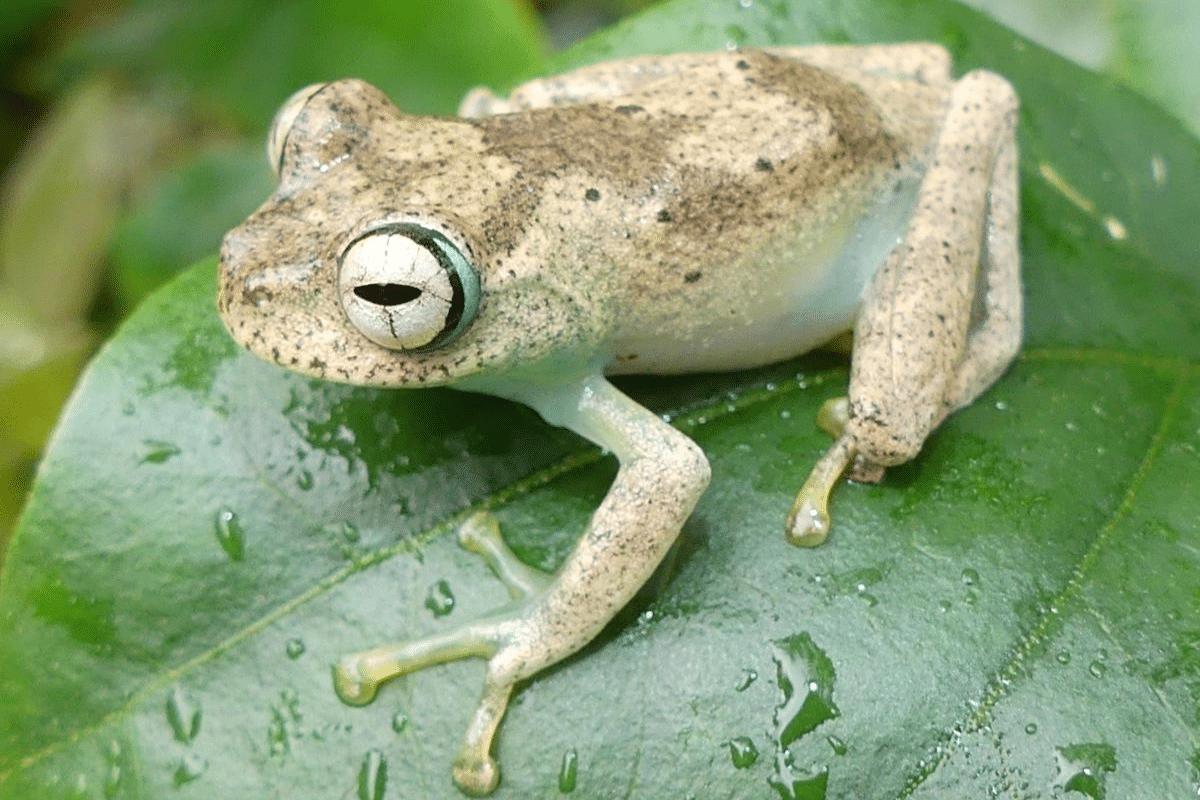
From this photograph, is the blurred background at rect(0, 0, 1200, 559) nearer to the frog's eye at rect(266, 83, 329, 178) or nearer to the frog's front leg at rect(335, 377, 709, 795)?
the frog's eye at rect(266, 83, 329, 178)

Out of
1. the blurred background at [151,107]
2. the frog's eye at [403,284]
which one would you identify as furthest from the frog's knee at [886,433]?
the blurred background at [151,107]

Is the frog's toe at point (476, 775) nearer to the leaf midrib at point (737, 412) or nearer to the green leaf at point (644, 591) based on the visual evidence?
the green leaf at point (644, 591)

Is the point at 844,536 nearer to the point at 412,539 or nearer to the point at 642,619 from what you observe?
the point at 642,619

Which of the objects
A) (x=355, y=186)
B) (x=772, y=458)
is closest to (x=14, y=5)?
(x=355, y=186)

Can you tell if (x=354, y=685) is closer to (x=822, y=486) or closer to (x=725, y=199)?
(x=822, y=486)

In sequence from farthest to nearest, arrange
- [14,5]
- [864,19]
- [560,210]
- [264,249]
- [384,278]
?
[14,5]
[864,19]
[560,210]
[264,249]
[384,278]

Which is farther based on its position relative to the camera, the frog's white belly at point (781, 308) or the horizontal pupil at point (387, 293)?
the frog's white belly at point (781, 308)

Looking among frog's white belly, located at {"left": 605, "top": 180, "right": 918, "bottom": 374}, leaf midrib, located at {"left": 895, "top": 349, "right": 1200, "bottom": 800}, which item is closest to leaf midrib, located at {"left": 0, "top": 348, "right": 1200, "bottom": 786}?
leaf midrib, located at {"left": 895, "top": 349, "right": 1200, "bottom": 800}
